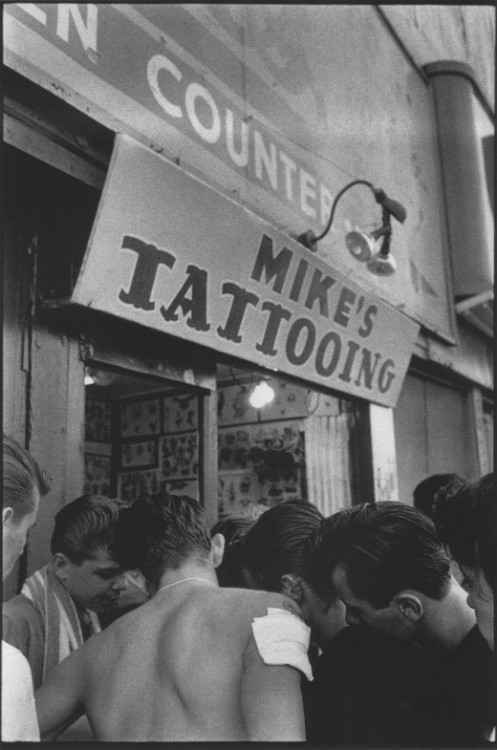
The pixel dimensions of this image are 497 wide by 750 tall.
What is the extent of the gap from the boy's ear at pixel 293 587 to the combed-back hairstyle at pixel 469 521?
0.51 meters

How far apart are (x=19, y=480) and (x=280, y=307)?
2197 mm

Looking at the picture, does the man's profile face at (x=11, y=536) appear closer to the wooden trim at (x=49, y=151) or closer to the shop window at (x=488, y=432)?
the wooden trim at (x=49, y=151)

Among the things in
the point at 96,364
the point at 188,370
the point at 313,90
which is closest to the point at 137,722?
the point at 96,364

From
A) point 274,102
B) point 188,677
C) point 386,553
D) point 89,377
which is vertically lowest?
point 188,677

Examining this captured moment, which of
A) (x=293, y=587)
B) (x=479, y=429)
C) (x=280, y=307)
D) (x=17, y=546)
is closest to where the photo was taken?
(x=17, y=546)

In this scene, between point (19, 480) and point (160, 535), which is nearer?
point (19, 480)

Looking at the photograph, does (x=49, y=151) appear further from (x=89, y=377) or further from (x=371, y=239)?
(x=371, y=239)

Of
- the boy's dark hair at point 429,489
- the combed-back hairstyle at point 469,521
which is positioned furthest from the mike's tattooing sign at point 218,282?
the combed-back hairstyle at point 469,521

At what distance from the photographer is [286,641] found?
2.00 metres

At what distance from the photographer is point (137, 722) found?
2.05 m

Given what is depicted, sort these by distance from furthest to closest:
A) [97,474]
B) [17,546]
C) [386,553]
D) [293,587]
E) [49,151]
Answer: [97,474], [49,151], [293,587], [386,553], [17,546]

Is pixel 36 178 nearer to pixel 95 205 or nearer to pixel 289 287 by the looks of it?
pixel 95 205

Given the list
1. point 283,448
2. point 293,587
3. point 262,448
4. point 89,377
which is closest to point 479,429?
point 283,448

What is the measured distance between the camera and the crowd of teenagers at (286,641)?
6.40 feet
